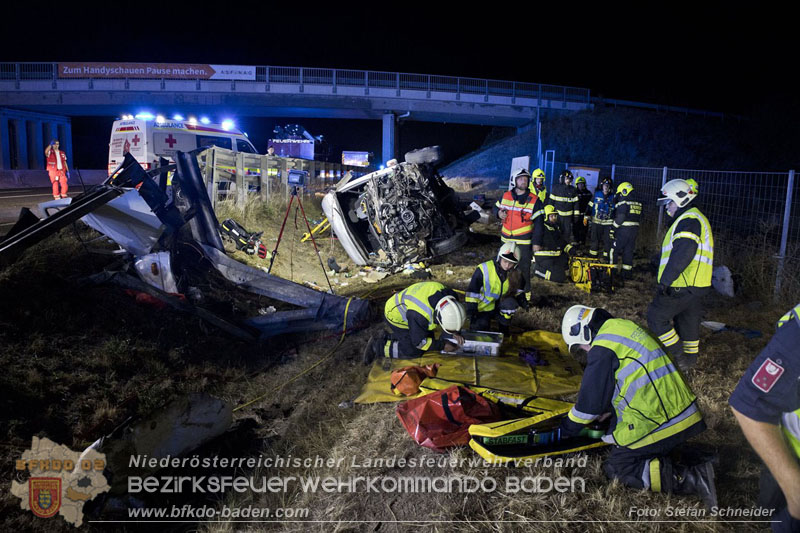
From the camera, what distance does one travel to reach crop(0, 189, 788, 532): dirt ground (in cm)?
270

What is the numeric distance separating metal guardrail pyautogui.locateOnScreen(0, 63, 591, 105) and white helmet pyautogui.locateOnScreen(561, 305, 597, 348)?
27.0 metres

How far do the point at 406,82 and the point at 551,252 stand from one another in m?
22.9

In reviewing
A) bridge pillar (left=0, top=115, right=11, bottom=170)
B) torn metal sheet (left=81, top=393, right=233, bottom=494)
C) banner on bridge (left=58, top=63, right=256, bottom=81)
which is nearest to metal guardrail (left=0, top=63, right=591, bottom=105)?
banner on bridge (left=58, top=63, right=256, bottom=81)

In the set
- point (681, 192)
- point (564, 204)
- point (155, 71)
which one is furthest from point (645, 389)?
point (155, 71)

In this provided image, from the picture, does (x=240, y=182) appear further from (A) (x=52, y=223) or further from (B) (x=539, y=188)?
(B) (x=539, y=188)

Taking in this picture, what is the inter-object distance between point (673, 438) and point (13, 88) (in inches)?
1322

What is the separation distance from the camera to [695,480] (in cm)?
275

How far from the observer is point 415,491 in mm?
2908

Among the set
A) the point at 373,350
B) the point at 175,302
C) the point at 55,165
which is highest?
the point at 55,165

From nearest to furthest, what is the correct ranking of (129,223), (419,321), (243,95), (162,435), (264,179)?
(162,435)
(419,321)
(129,223)
(264,179)
(243,95)

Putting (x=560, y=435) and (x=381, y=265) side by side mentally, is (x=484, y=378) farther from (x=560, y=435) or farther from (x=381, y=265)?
(x=381, y=265)

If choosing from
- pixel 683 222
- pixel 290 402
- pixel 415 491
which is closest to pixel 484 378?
pixel 415 491

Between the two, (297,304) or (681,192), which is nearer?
(681,192)

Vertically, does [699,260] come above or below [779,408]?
above
